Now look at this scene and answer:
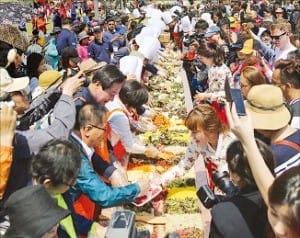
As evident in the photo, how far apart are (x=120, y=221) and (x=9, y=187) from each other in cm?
68

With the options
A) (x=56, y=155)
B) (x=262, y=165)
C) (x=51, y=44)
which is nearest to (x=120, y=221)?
(x=56, y=155)

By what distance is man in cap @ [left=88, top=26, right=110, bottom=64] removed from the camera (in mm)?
10031

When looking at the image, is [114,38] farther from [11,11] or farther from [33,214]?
[33,214]

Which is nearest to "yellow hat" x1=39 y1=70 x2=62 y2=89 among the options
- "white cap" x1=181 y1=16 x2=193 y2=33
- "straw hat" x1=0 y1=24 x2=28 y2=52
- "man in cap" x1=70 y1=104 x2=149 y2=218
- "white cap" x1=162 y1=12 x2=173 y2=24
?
"man in cap" x1=70 y1=104 x2=149 y2=218

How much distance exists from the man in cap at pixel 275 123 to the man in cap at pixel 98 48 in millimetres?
6925

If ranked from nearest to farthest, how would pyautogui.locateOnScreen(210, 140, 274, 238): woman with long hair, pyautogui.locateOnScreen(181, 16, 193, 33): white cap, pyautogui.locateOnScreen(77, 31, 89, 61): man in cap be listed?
pyautogui.locateOnScreen(210, 140, 274, 238): woman with long hair, pyautogui.locateOnScreen(77, 31, 89, 61): man in cap, pyautogui.locateOnScreen(181, 16, 193, 33): white cap

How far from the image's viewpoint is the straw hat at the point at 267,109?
3113 millimetres

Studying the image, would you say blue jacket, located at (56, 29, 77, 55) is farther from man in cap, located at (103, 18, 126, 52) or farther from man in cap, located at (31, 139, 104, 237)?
man in cap, located at (31, 139, 104, 237)

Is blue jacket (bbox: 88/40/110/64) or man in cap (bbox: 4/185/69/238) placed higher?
man in cap (bbox: 4/185/69/238)

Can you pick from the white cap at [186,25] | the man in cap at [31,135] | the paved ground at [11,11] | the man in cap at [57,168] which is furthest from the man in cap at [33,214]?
the white cap at [186,25]

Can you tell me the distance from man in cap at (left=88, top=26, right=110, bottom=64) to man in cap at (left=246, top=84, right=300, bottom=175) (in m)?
6.93

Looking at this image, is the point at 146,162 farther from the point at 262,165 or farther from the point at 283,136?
the point at 262,165

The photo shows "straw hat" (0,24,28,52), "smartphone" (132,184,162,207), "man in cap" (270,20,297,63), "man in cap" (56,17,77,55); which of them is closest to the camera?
"smartphone" (132,184,162,207)

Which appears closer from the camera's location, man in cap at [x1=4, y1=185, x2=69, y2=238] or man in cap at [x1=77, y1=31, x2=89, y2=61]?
man in cap at [x1=4, y1=185, x2=69, y2=238]
